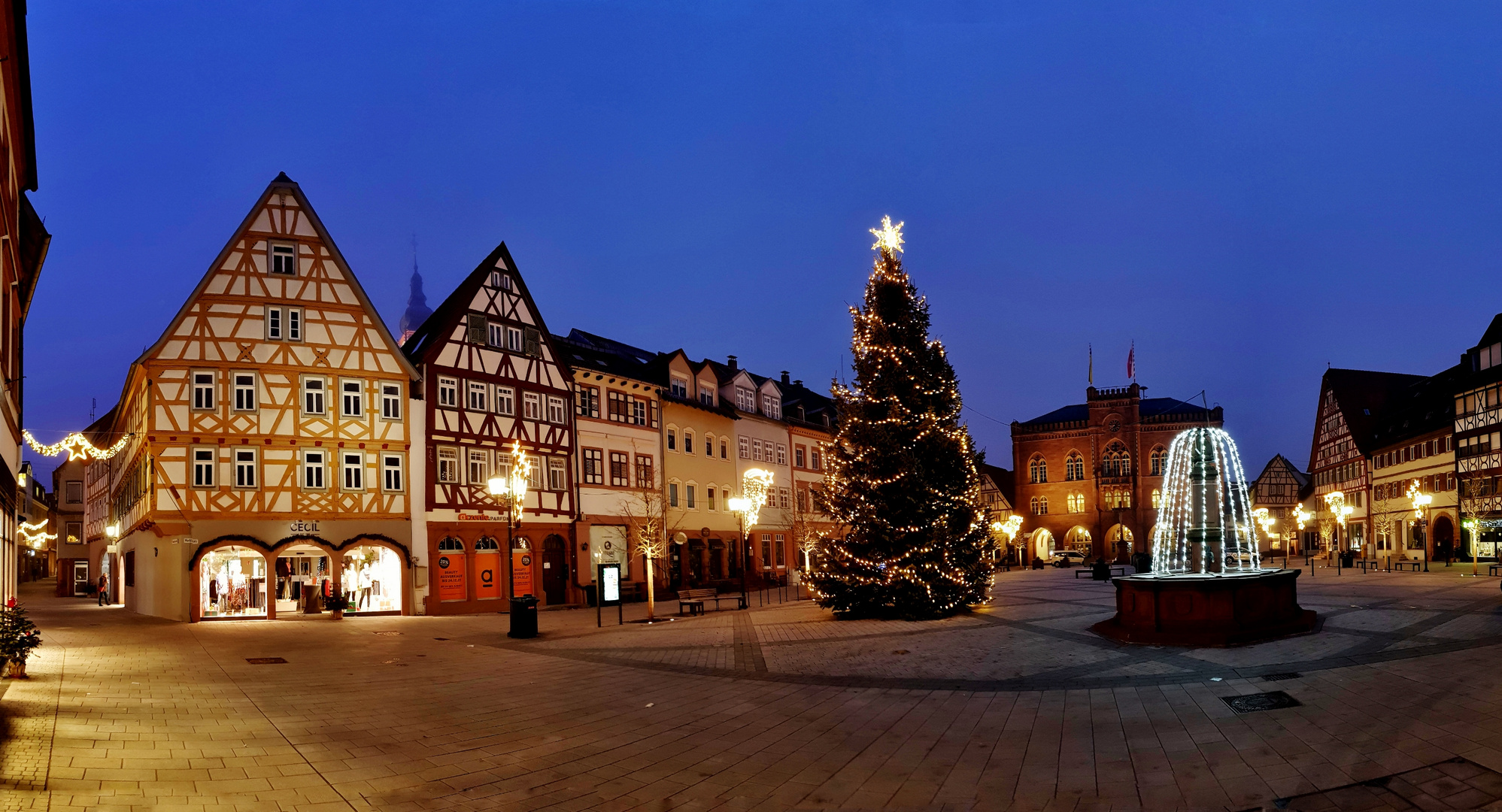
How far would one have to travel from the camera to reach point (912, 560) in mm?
24922

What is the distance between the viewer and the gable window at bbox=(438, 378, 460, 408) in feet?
117

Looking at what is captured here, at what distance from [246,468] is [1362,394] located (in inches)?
2885

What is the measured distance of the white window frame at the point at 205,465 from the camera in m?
30.6

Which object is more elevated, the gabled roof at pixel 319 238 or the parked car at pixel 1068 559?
the gabled roof at pixel 319 238

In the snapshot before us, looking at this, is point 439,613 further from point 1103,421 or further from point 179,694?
point 1103,421

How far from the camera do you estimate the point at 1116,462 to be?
77.2 metres

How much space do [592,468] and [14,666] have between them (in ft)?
89.2

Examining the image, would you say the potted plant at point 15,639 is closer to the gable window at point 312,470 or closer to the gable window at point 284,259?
the gable window at point 312,470

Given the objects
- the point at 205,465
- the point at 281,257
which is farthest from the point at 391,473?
the point at 281,257

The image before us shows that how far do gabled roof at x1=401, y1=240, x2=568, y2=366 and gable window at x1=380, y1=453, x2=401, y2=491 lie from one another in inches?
143

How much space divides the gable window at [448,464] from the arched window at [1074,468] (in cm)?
5657

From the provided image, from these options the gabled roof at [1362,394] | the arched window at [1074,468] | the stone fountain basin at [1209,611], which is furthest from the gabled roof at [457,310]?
the gabled roof at [1362,394]

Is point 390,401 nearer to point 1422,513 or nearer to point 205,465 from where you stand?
point 205,465

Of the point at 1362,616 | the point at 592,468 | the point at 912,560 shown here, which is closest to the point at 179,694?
the point at 912,560
